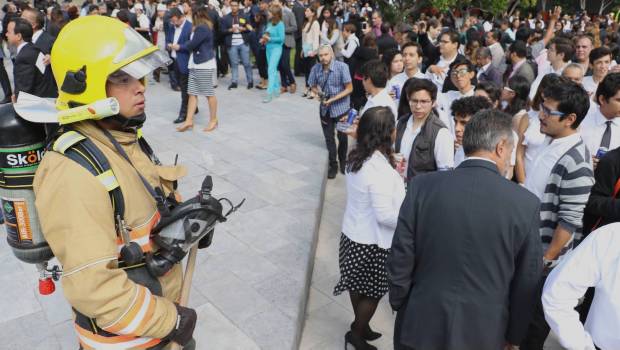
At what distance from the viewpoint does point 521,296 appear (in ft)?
7.06

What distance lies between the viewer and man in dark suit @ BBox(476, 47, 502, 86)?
635 centimetres

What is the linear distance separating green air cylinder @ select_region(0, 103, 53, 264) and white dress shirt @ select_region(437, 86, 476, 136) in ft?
12.8

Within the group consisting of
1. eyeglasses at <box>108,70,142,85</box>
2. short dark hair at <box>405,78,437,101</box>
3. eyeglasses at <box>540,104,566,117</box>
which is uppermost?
eyeglasses at <box>108,70,142,85</box>

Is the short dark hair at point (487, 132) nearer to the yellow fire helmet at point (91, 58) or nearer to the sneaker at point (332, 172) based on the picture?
the yellow fire helmet at point (91, 58)

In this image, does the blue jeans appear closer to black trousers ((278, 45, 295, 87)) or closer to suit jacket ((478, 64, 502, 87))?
black trousers ((278, 45, 295, 87))

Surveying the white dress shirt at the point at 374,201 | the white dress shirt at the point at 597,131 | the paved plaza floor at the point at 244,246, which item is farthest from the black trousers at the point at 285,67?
the white dress shirt at the point at 374,201

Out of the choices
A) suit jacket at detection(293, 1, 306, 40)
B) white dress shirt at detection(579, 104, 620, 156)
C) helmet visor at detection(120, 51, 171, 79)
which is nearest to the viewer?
helmet visor at detection(120, 51, 171, 79)

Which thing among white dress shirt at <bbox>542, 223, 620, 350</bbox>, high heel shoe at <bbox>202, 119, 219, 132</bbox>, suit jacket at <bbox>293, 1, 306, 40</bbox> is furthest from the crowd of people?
suit jacket at <bbox>293, 1, 306, 40</bbox>

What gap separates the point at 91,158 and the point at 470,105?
3.15 meters

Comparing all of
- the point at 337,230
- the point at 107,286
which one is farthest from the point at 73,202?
the point at 337,230

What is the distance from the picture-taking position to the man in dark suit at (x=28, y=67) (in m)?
5.24

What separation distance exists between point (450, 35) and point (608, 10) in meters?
41.0

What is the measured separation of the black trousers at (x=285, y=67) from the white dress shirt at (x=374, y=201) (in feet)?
25.2

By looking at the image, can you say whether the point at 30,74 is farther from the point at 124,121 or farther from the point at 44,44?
the point at 124,121
